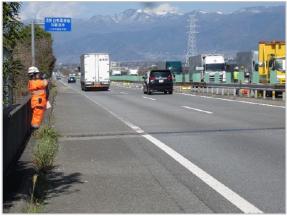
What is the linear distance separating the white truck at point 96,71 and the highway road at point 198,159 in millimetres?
39019

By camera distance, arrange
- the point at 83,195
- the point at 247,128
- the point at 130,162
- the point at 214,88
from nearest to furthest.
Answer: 1. the point at 83,195
2. the point at 130,162
3. the point at 247,128
4. the point at 214,88

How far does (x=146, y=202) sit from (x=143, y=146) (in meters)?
5.49

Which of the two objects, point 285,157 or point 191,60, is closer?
point 285,157

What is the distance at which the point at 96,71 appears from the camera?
60062 mm

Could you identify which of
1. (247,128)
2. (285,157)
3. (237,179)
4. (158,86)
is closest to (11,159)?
(237,179)

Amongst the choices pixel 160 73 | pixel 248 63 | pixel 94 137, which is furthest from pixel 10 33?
pixel 248 63

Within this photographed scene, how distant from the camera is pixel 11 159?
10.1m

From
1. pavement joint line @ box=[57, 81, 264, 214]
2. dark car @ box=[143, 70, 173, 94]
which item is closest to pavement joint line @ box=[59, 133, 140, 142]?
pavement joint line @ box=[57, 81, 264, 214]

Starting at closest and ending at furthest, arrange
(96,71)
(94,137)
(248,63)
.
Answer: (94,137)
(248,63)
(96,71)

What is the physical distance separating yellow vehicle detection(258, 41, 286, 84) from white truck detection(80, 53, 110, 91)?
22.9 m

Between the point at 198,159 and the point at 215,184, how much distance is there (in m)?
2.38

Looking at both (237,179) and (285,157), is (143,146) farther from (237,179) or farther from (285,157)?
(237,179)

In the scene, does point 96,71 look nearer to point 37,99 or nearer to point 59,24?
point 59,24

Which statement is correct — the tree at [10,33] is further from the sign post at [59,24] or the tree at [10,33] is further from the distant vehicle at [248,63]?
the distant vehicle at [248,63]
